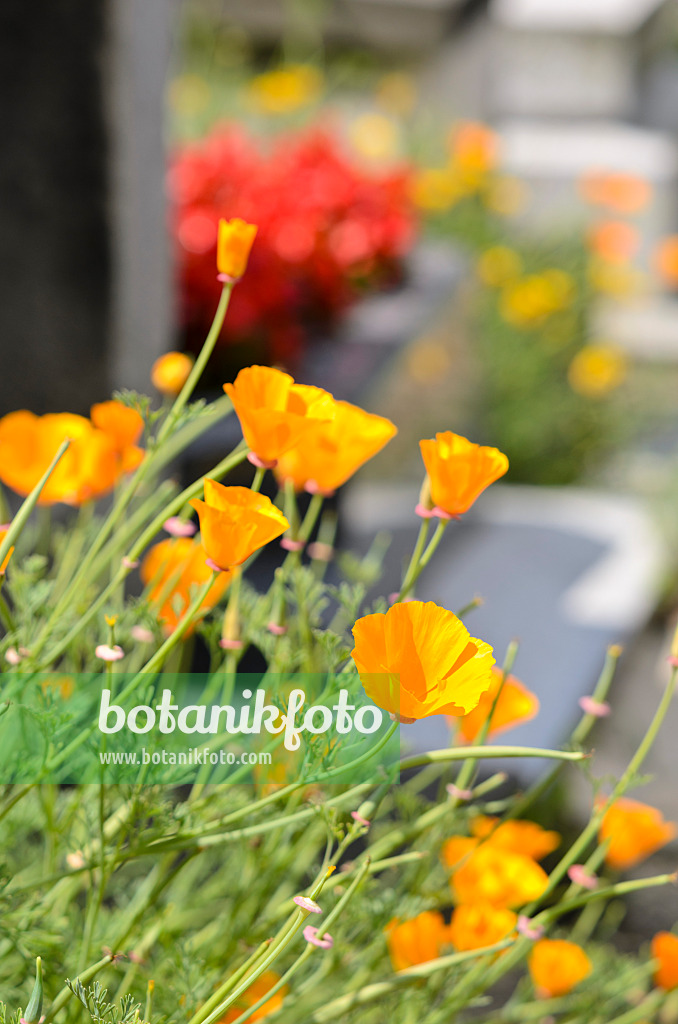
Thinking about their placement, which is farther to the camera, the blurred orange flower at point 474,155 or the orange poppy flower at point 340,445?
the blurred orange flower at point 474,155

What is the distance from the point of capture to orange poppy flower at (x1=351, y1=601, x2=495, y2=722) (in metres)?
0.38

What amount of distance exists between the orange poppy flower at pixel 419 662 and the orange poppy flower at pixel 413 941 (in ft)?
0.72

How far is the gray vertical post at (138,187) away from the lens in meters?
1.35

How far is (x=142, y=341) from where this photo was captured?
4.99 ft

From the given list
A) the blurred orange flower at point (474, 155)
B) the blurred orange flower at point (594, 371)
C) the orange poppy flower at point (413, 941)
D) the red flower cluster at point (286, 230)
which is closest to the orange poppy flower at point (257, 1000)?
the orange poppy flower at point (413, 941)

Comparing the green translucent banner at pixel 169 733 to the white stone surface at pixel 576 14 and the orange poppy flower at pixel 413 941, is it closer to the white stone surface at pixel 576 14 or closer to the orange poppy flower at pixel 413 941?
the orange poppy flower at pixel 413 941

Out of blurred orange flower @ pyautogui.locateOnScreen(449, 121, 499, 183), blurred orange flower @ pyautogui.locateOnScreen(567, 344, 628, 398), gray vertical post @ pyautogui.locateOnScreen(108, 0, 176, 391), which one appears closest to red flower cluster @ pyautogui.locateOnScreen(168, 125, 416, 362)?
gray vertical post @ pyautogui.locateOnScreen(108, 0, 176, 391)

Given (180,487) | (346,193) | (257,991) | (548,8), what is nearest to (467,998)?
(257,991)

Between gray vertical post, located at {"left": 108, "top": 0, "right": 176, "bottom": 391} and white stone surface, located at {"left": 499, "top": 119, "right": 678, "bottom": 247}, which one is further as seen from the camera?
white stone surface, located at {"left": 499, "top": 119, "right": 678, "bottom": 247}

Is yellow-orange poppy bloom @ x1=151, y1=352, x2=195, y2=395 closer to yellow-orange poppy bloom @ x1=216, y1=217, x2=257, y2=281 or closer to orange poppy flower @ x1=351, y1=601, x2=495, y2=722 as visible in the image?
yellow-orange poppy bloom @ x1=216, y1=217, x2=257, y2=281

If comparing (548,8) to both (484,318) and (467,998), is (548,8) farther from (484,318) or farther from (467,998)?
(467,998)

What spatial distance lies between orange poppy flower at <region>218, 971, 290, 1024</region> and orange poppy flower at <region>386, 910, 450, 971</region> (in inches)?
2.7

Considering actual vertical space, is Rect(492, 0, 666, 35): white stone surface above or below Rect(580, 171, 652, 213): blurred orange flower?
above

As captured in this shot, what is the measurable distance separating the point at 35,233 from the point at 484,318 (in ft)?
9.79
